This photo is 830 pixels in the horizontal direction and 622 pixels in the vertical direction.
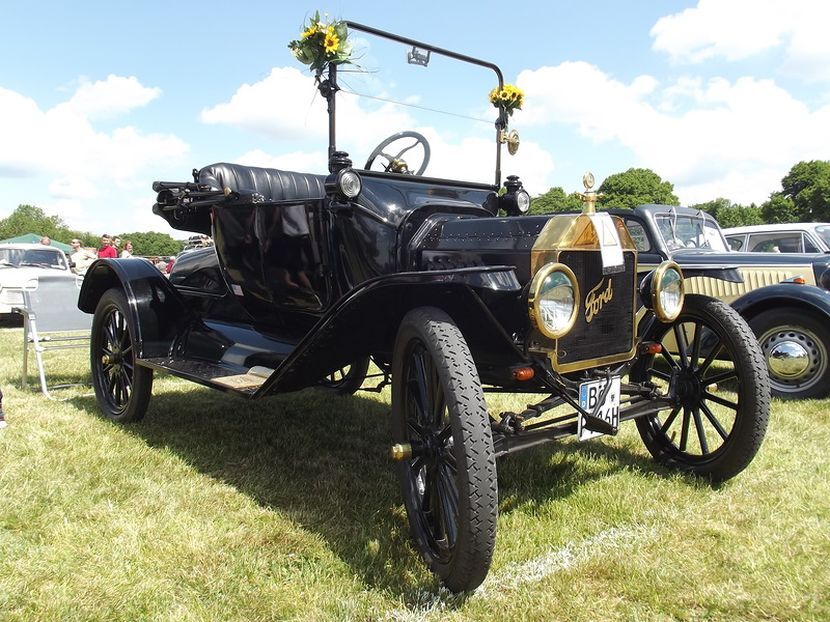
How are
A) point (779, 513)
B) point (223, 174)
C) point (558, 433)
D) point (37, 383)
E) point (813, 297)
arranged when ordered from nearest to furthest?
1. point (558, 433)
2. point (779, 513)
3. point (223, 174)
4. point (813, 297)
5. point (37, 383)

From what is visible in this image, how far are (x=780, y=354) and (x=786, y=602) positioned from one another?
11.5ft

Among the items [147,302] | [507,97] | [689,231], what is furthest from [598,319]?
[689,231]

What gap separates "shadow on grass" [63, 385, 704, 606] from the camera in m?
2.41

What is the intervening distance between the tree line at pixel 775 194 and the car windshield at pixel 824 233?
61.6 ft

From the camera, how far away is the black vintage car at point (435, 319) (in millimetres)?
2250

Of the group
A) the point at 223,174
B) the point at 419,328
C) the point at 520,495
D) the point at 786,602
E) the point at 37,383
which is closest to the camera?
the point at 786,602

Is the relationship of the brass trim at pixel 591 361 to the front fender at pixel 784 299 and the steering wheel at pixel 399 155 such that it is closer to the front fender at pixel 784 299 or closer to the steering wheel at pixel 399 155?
the steering wheel at pixel 399 155

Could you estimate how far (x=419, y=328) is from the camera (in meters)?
2.23

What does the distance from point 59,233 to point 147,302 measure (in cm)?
7638

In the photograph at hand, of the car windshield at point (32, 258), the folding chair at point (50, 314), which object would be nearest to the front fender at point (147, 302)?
the folding chair at point (50, 314)

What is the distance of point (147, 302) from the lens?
395 cm

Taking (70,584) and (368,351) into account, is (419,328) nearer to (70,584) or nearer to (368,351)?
(368,351)

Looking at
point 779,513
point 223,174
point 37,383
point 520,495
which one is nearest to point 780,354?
point 779,513

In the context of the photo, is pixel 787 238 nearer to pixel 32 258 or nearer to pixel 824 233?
pixel 824 233
